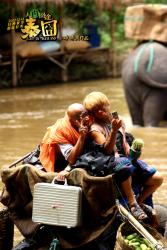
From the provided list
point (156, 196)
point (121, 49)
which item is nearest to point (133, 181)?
point (156, 196)

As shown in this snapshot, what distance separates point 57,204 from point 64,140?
1.72ft

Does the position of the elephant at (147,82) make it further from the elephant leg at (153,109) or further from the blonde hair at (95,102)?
the blonde hair at (95,102)

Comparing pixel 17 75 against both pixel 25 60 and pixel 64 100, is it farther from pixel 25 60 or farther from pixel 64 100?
pixel 64 100

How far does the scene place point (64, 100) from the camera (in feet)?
48.0

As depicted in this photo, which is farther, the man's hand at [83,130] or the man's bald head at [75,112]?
the man's bald head at [75,112]

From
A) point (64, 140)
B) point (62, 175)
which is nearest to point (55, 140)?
point (64, 140)

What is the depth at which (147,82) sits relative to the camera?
36.3 ft

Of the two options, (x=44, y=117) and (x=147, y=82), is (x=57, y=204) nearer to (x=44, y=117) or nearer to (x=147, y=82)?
(x=147, y=82)

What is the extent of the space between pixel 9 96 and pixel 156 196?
862cm

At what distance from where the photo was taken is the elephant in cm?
1101

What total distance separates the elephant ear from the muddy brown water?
→ 0.75 meters

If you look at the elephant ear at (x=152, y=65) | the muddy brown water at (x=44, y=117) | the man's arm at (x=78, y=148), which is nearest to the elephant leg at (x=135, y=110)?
the muddy brown water at (x=44, y=117)

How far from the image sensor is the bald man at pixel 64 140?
4793 millimetres

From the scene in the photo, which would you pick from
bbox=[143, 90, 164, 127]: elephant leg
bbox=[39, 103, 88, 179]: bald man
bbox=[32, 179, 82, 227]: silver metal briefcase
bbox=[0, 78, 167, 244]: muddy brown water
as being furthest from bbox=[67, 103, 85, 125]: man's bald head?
bbox=[143, 90, 164, 127]: elephant leg
